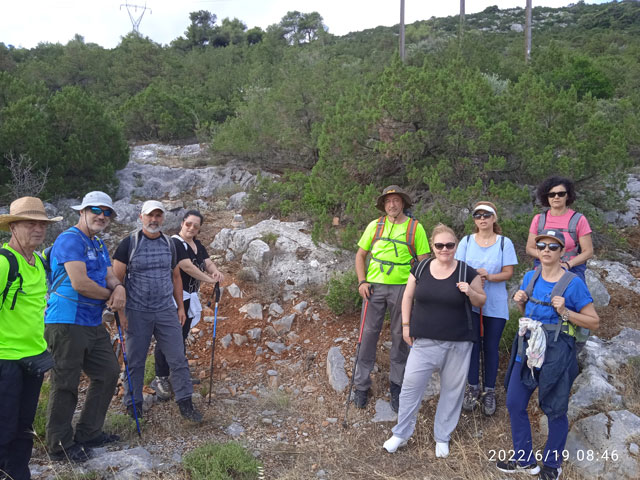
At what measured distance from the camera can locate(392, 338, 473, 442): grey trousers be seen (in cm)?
390

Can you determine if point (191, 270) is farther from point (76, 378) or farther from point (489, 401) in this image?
point (489, 401)

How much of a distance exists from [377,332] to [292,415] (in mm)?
1159

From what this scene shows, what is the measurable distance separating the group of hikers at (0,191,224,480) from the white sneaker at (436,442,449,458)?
2069 millimetres

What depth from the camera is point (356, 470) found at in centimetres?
392

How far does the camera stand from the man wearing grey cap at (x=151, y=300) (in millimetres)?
4160

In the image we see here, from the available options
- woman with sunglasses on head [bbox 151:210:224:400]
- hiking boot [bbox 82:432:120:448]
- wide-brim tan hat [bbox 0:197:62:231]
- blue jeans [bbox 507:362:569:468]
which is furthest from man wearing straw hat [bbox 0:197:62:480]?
blue jeans [bbox 507:362:569:468]

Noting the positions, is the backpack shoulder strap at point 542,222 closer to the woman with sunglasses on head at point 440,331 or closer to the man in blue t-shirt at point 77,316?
the woman with sunglasses on head at point 440,331

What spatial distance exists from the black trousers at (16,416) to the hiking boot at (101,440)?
68cm

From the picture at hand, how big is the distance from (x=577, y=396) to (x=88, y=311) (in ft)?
13.3

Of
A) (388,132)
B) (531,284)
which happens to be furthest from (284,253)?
(531,284)

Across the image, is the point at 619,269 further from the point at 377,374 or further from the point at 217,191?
the point at 217,191

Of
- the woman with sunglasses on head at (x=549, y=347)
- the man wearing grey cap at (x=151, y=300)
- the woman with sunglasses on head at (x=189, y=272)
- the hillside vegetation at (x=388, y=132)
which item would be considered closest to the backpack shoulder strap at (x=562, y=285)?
the woman with sunglasses on head at (x=549, y=347)

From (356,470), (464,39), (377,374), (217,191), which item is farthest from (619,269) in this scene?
(464,39)

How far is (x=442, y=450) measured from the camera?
13.1ft
